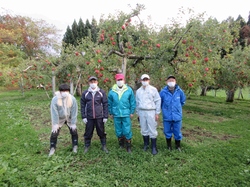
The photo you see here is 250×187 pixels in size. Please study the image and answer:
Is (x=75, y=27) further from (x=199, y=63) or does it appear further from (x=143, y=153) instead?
(x=143, y=153)

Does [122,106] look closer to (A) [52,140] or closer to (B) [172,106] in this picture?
(B) [172,106]

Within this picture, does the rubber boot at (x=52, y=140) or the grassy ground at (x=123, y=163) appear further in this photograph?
the rubber boot at (x=52, y=140)

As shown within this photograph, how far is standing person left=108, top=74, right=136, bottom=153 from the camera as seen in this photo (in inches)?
172

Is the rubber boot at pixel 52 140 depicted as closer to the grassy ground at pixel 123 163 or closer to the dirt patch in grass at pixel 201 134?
the grassy ground at pixel 123 163

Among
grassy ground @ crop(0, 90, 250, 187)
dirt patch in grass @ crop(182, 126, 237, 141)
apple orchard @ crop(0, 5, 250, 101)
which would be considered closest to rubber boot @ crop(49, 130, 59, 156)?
grassy ground @ crop(0, 90, 250, 187)

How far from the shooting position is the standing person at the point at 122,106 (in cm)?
438

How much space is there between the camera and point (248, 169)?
3.77 meters

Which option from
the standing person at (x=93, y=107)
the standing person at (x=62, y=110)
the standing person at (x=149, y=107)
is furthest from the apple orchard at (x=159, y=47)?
the standing person at (x=149, y=107)

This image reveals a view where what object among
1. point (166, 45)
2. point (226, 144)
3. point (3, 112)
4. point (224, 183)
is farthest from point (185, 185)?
point (3, 112)

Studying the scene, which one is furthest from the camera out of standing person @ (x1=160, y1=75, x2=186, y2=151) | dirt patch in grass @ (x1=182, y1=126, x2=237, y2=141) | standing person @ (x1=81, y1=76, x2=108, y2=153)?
dirt patch in grass @ (x1=182, y1=126, x2=237, y2=141)

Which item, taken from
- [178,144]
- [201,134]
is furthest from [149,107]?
[201,134]

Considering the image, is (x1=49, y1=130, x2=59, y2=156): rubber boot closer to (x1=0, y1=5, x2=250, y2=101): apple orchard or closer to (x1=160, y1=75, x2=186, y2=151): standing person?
(x1=0, y1=5, x2=250, y2=101): apple orchard

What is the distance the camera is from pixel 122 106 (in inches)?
171

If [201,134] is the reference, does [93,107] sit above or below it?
above
